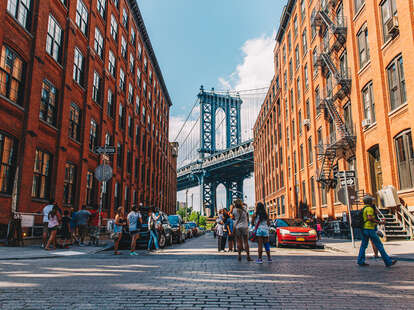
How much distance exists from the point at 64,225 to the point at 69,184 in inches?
196

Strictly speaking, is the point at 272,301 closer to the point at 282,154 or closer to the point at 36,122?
the point at 36,122

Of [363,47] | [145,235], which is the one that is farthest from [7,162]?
[363,47]

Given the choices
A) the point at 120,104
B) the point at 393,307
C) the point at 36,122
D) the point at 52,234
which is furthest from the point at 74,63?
the point at 393,307

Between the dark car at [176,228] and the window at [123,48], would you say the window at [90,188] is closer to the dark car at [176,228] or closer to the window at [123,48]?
the dark car at [176,228]

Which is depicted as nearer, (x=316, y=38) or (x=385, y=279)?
(x=385, y=279)

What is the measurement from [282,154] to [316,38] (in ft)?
56.8

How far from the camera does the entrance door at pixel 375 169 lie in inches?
790

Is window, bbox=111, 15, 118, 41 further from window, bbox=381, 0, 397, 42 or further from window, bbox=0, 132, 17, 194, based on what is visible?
window, bbox=381, 0, 397, 42

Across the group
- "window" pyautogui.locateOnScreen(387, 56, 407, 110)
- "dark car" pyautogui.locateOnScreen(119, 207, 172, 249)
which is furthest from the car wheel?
"window" pyautogui.locateOnScreen(387, 56, 407, 110)

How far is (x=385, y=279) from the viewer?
21.4 ft

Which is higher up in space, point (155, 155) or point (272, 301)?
point (155, 155)

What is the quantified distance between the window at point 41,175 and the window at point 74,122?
3005 mm

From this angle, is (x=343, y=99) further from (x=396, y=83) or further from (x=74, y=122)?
(x=74, y=122)

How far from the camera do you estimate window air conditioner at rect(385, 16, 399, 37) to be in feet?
56.3
